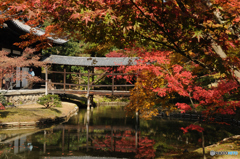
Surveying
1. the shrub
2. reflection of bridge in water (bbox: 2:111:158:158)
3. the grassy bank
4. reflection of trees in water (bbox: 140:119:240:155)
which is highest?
the shrub

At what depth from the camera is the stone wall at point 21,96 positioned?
1609 centimetres

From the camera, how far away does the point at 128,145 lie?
10.5 metres

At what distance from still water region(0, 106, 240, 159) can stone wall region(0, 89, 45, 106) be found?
4.20 m

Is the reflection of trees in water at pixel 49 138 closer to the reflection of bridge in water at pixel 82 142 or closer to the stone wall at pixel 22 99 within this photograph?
the reflection of bridge in water at pixel 82 142

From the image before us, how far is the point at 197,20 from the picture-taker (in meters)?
4.13

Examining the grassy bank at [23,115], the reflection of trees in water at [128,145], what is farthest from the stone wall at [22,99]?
the reflection of trees in water at [128,145]

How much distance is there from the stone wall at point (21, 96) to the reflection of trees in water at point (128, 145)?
7.75 meters

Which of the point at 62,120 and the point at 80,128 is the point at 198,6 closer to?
the point at 80,128

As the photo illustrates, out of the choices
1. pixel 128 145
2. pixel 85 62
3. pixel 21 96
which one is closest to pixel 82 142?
pixel 128 145

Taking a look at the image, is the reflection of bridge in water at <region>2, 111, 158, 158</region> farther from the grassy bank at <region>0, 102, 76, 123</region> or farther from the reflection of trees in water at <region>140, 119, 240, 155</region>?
the grassy bank at <region>0, 102, 76, 123</region>

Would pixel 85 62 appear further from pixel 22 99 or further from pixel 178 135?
pixel 178 135

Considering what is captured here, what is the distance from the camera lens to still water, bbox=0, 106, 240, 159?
9080 mm

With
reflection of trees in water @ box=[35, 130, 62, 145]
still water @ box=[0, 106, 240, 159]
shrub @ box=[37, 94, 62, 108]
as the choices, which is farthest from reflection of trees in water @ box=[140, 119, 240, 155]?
shrub @ box=[37, 94, 62, 108]

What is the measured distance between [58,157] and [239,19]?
6980mm
